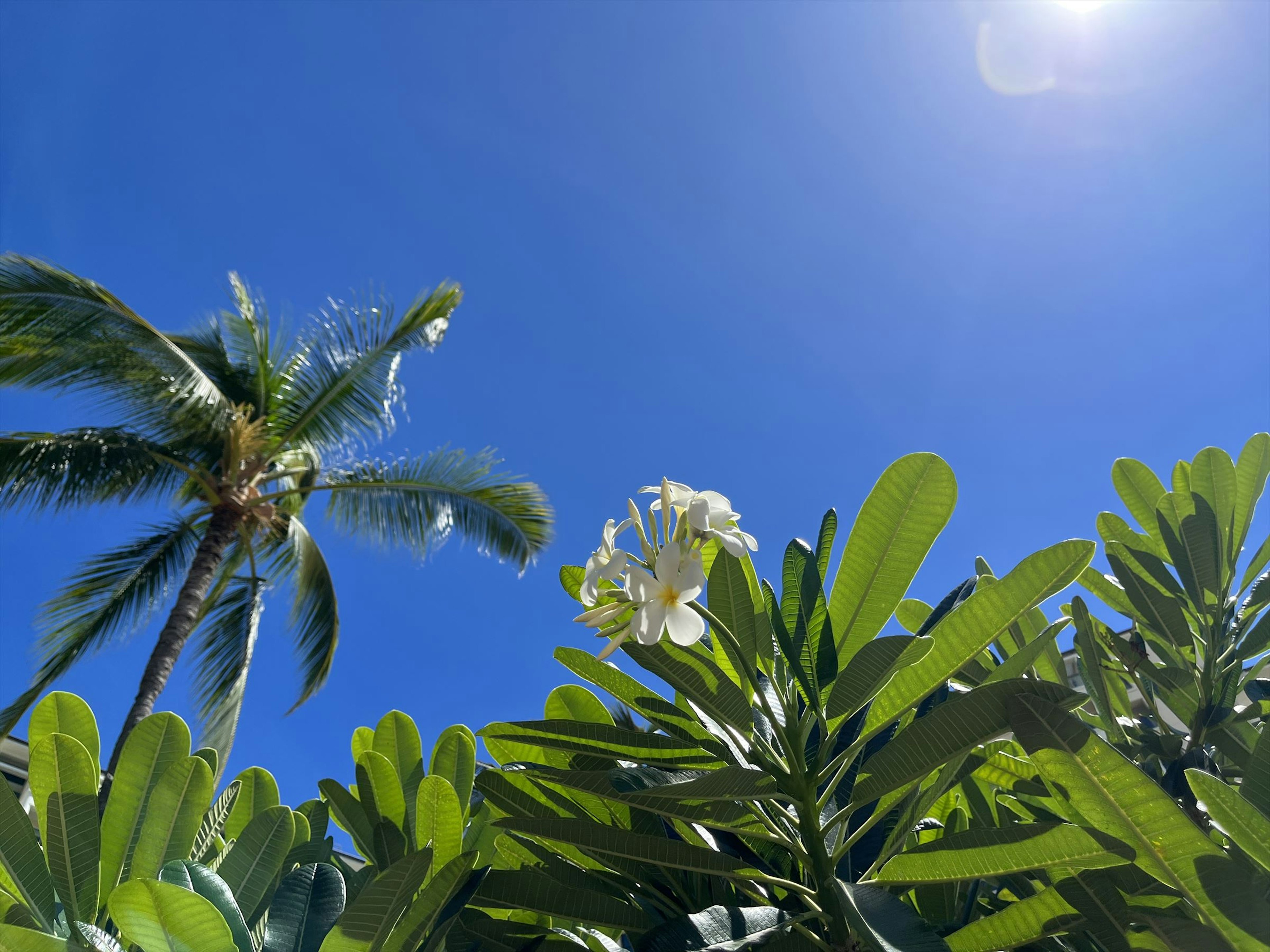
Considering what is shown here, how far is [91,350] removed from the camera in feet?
27.0

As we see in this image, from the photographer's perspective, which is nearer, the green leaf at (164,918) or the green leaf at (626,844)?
the green leaf at (164,918)

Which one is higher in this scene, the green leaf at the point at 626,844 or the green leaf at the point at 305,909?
the green leaf at the point at 626,844

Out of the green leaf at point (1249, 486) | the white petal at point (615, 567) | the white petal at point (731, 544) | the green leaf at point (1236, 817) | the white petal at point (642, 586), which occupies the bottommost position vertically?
the green leaf at point (1236, 817)

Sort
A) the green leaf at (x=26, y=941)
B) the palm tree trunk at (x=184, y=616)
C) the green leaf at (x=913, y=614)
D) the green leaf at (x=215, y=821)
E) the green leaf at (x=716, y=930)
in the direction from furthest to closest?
the palm tree trunk at (x=184, y=616) → the green leaf at (x=913, y=614) → the green leaf at (x=215, y=821) → the green leaf at (x=716, y=930) → the green leaf at (x=26, y=941)

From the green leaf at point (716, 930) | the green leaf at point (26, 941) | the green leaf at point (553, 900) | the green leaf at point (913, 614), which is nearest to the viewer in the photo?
the green leaf at point (26, 941)

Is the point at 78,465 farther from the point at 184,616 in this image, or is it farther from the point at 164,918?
the point at 164,918

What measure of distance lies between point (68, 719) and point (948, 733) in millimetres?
911

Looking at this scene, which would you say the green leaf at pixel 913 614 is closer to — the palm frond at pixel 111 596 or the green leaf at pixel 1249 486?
the green leaf at pixel 1249 486

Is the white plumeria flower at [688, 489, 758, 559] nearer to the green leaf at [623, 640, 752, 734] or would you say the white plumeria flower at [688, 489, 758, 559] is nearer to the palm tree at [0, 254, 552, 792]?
the green leaf at [623, 640, 752, 734]

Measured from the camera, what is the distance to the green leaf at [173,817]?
78 centimetres

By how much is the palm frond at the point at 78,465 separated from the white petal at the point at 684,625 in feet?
30.4

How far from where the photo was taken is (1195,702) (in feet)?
3.64

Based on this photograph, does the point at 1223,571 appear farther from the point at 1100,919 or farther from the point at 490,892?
the point at 490,892

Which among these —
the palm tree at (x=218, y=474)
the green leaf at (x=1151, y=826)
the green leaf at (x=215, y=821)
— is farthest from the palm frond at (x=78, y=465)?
the green leaf at (x=1151, y=826)
